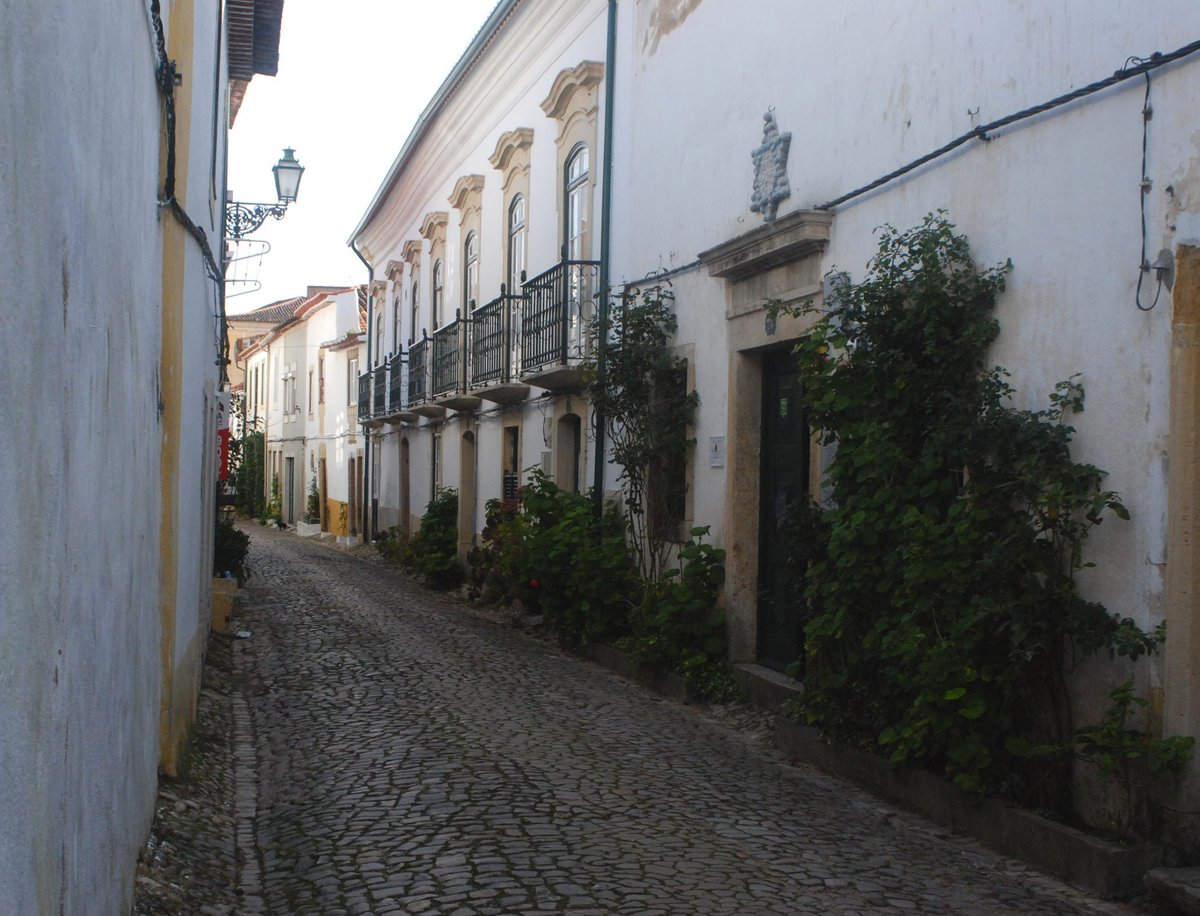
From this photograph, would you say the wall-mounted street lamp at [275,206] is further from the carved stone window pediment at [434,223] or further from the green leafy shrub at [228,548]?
the carved stone window pediment at [434,223]

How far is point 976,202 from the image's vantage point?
260 inches

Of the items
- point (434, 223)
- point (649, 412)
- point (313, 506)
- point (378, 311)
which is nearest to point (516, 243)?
point (434, 223)

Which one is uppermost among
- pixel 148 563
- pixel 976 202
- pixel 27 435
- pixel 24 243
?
pixel 976 202

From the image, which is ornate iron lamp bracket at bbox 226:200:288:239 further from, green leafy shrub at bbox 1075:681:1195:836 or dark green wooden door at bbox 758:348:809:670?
green leafy shrub at bbox 1075:681:1195:836

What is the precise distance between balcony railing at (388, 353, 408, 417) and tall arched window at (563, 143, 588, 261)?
401 inches

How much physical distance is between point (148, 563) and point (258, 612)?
1037 centimetres

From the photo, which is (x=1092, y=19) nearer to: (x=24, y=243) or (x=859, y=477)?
(x=859, y=477)

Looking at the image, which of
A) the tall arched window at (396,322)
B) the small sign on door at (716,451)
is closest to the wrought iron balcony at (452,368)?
the tall arched window at (396,322)

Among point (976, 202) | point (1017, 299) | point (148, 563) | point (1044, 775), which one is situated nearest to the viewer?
point (148, 563)

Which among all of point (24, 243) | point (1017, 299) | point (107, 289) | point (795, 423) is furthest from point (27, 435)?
point (795, 423)

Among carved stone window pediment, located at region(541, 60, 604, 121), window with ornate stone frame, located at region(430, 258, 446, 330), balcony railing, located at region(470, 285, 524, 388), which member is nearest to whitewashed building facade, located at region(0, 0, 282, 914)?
carved stone window pediment, located at region(541, 60, 604, 121)

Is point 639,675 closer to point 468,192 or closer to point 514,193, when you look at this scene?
point 514,193

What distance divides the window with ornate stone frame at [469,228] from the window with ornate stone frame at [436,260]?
113 cm

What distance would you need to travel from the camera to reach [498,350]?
52.2 ft
